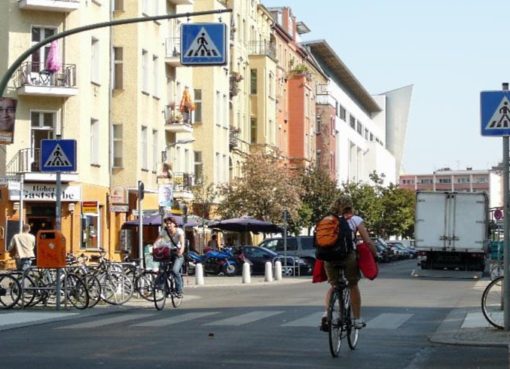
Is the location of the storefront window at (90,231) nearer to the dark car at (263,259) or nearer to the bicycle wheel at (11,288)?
the dark car at (263,259)

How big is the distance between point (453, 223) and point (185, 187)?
54.9 ft

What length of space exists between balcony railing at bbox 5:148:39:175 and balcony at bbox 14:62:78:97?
2169 millimetres

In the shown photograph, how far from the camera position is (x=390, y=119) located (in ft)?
584

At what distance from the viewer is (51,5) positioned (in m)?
43.9

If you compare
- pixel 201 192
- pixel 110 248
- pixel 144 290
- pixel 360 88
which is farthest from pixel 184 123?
pixel 360 88

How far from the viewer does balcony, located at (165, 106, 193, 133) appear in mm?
55625

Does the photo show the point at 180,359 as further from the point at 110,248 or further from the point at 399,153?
the point at 399,153

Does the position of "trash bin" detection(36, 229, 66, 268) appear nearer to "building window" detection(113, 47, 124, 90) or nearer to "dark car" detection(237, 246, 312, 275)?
"dark car" detection(237, 246, 312, 275)

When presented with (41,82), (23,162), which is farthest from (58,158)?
(41,82)

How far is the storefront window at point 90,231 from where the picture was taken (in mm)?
45812

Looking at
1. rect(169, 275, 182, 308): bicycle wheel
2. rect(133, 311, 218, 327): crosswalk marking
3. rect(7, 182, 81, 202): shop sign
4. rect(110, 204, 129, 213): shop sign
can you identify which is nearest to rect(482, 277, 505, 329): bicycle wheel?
rect(133, 311, 218, 327): crosswalk marking

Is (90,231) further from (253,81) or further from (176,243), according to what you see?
(253,81)

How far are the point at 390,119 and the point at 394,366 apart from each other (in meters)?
167

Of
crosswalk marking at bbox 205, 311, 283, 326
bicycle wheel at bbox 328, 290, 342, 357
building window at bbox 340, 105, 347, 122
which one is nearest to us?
bicycle wheel at bbox 328, 290, 342, 357
